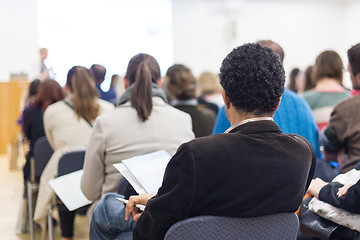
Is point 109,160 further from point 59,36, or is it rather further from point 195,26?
point 195,26

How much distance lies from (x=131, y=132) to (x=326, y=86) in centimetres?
170

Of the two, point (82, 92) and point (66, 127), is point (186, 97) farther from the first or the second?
point (66, 127)

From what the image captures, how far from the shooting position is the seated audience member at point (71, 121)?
304 centimetres

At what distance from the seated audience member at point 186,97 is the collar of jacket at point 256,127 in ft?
6.74

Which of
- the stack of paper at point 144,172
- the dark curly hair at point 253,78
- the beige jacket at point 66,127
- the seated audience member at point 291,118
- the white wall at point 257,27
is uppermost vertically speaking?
the white wall at point 257,27

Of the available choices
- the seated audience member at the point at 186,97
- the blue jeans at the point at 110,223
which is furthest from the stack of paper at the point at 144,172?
the seated audience member at the point at 186,97

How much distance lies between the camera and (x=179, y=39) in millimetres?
10141

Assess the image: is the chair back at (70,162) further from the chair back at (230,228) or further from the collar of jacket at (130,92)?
the chair back at (230,228)

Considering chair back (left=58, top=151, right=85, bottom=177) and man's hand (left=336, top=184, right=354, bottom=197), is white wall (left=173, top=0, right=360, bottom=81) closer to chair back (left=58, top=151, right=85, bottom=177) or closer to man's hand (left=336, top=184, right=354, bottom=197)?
chair back (left=58, top=151, right=85, bottom=177)

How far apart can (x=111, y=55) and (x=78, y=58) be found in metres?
0.69

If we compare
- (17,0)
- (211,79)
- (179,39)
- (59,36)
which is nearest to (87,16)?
(59,36)

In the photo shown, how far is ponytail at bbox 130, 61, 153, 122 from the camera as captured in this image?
219 centimetres

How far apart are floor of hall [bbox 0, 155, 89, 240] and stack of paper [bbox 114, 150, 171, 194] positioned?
77.8 inches

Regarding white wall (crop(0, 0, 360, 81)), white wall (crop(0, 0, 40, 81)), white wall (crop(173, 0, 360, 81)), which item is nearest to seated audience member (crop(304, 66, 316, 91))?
white wall (crop(0, 0, 360, 81))
